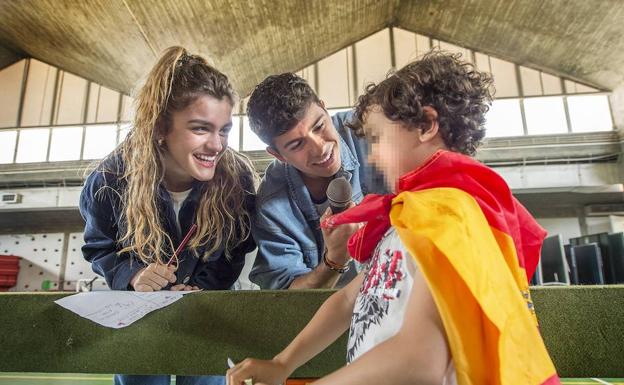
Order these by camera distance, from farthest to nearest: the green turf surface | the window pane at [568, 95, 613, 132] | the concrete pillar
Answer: the window pane at [568, 95, 613, 132], the concrete pillar, the green turf surface

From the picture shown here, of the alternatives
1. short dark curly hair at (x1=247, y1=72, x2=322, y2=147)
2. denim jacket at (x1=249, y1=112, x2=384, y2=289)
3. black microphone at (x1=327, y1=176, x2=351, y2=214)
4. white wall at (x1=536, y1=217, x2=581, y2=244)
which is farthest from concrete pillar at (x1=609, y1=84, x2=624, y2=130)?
black microphone at (x1=327, y1=176, x2=351, y2=214)

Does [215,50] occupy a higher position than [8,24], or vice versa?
[8,24]

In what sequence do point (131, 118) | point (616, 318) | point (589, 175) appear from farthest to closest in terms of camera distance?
1. point (589, 175)
2. point (131, 118)
3. point (616, 318)

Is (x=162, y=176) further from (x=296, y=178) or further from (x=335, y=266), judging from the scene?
(x=335, y=266)

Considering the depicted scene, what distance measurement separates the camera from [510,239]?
0.56m

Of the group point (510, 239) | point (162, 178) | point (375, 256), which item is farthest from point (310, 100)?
point (510, 239)

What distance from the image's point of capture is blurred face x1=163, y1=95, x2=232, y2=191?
1.40m

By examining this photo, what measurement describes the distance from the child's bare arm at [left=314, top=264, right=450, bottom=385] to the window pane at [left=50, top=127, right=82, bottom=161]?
9.69 metres

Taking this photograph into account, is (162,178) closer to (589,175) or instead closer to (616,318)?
(616,318)

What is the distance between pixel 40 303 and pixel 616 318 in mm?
1493

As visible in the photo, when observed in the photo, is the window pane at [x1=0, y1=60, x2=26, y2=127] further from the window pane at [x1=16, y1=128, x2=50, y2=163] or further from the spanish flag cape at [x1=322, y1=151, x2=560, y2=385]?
the spanish flag cape at [x1=322, y1=151, x2=560, y2=385]

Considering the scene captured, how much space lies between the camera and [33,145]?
357 inches

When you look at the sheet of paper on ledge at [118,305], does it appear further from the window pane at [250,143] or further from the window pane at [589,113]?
the window pane at [589,113]

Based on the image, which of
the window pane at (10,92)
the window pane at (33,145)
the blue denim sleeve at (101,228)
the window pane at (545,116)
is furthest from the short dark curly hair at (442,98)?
the window pane at (10,92)
